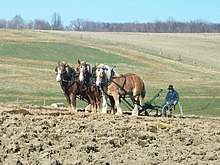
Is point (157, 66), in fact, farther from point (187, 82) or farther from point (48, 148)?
point (48, 148)

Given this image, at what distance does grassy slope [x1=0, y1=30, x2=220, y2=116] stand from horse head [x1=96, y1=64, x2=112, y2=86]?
13.0 metres

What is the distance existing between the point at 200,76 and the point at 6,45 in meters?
22.0

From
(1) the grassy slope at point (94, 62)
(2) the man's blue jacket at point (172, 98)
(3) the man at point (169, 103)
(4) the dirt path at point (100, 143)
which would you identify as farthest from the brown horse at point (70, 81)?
(1) the grassy slope at point (94, 62)

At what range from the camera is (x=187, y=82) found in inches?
2146

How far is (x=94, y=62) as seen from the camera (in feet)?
199

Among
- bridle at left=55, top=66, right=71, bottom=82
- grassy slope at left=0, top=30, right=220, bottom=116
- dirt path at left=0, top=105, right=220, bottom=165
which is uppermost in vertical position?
bridle at left=55, top=66, right=71, bottom=82

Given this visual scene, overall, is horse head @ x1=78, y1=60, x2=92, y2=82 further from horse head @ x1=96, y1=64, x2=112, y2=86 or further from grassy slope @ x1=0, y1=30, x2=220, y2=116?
grassy slope @ x1=0, y1=30, x2=220, y2=116

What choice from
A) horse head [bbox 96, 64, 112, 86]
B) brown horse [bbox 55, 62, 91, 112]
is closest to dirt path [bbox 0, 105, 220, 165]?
horse head [bbox 96, 64, 112, 86]

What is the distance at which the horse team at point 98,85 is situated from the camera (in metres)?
18.4

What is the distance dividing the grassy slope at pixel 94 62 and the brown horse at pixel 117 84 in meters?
12.3

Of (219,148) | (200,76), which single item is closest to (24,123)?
(219,148)

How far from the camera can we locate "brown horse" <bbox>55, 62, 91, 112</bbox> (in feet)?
61.8

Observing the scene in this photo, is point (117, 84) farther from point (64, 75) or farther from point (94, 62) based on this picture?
point (94, 62)

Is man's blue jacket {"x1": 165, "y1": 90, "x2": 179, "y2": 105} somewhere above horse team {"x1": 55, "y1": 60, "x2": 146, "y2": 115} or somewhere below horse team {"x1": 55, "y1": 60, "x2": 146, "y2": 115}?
below
